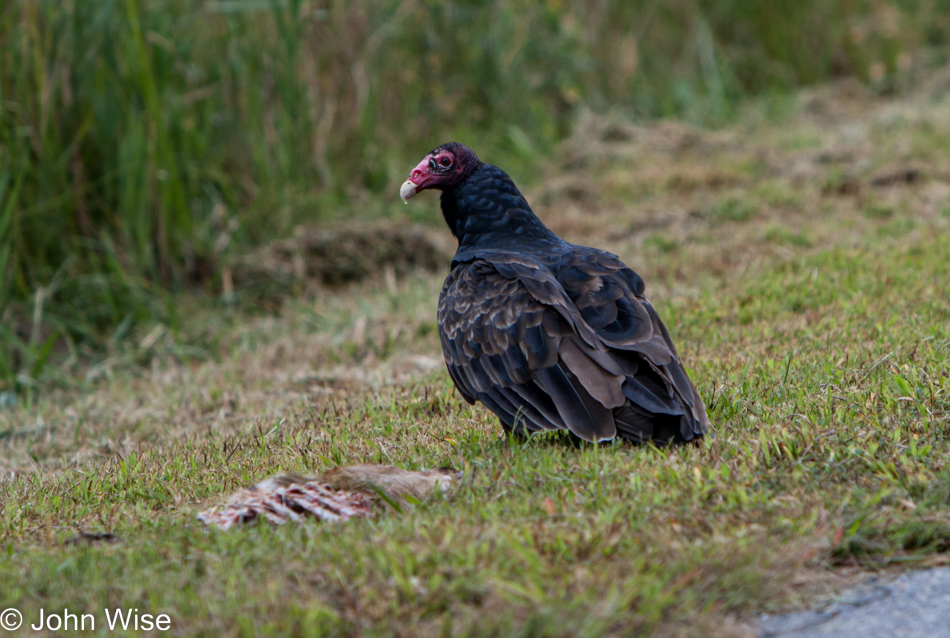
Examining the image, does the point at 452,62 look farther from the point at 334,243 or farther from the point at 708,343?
the point at 708,343

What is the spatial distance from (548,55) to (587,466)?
7.46m

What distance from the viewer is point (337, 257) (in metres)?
7.23

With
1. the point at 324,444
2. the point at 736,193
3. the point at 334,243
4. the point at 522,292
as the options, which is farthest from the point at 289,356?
the point at 736,193

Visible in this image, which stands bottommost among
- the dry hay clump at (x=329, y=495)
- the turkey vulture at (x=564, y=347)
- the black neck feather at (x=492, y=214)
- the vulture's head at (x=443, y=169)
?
the dry hay clump at (x=329, y=495)

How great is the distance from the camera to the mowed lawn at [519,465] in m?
2.35

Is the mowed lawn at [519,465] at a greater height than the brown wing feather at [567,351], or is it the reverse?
the brown wing feather at [567,351]

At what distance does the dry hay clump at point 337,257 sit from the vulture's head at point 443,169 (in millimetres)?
2544

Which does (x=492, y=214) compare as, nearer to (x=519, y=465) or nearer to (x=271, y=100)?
(x=519, y=465)

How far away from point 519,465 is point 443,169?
1.78m

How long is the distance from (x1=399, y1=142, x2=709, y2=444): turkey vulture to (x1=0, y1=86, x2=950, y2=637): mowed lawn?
116mm

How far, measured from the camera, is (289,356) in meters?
5.87

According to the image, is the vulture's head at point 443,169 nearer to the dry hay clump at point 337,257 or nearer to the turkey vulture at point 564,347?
the turkey vulture at point 564,347
